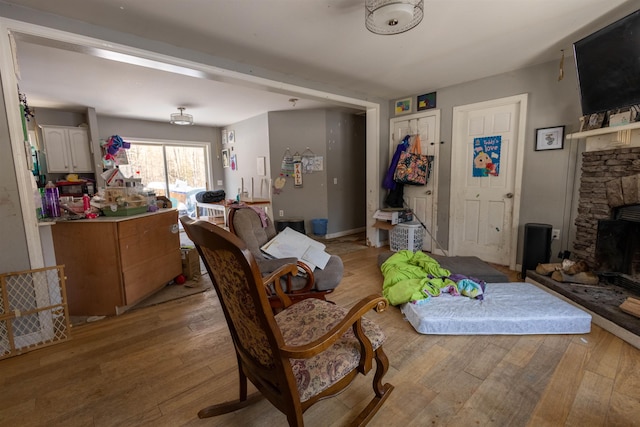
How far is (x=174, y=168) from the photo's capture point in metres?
5.97

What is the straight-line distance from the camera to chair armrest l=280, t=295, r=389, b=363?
2.92 feet

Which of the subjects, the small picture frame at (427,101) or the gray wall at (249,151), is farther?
the gray wall at (249,151)

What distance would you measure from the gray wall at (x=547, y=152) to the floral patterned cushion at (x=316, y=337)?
9.31 feet

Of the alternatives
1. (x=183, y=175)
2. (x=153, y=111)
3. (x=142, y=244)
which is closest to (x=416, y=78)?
(x=142, y=244)

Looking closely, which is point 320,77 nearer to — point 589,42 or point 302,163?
point 302,163

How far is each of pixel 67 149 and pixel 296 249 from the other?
4.42 metres

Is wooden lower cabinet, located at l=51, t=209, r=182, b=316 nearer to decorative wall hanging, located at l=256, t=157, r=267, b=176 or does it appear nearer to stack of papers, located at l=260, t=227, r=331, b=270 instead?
stack of papers, located at l=260, t=227, r=331, b=270

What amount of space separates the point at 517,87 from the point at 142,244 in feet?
13.7

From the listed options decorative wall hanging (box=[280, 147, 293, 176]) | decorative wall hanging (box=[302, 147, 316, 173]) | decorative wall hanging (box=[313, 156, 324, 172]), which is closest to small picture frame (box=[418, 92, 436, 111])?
decorative wall hanging (box=[313, 156, 324, 172])

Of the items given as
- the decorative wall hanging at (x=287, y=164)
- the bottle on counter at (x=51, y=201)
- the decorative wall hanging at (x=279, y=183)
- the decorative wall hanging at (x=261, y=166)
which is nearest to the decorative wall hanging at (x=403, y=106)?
the decorative wall hanging at (x=287, y=164)

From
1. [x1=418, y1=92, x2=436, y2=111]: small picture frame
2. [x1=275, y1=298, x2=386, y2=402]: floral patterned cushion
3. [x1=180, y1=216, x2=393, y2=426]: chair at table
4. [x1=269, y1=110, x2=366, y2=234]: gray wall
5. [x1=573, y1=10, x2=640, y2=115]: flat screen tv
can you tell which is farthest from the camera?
[x1=269, y1=110, x2=366, y2=234]: gray wall

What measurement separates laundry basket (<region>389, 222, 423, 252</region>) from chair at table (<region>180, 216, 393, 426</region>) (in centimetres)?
268

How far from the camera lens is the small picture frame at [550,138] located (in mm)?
2850

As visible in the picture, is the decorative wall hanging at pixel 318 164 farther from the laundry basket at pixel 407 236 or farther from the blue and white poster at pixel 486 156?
the blue and white poster at pixel 486 156
